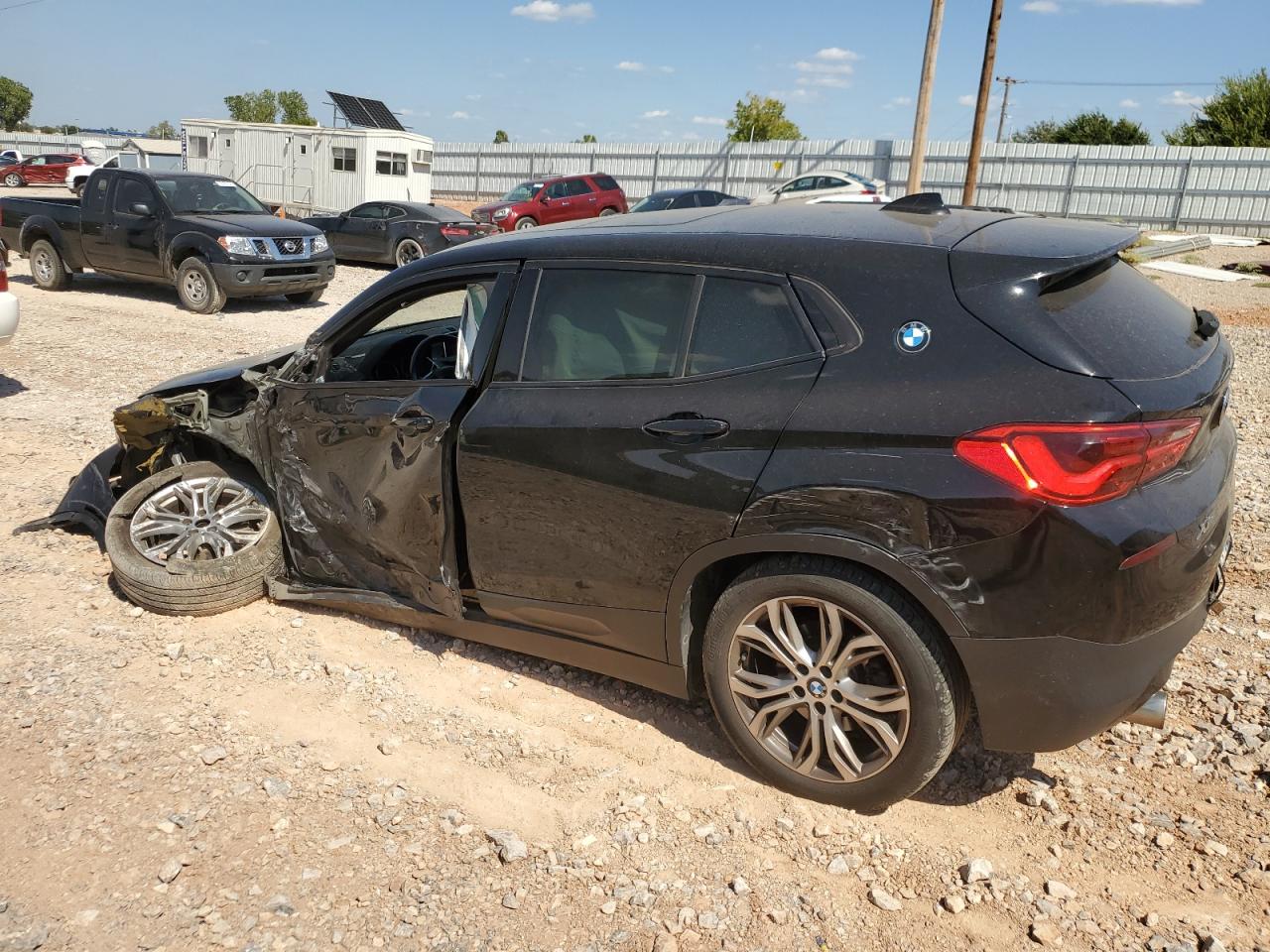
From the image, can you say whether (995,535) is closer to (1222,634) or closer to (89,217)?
(1222,634)

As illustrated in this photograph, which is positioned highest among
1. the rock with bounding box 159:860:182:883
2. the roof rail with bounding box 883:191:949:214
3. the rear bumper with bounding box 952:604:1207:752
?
the roof rail with bounding box 883:191:949:214

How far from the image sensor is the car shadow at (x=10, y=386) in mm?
8344

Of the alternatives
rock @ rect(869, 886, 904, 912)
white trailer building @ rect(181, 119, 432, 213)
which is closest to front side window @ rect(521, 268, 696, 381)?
rock @ rect(869, 886, 904, 912)

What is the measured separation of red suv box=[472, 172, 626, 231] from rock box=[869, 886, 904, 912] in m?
21.2

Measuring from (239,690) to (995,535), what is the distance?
2983mm

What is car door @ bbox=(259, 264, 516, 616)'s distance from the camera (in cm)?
364

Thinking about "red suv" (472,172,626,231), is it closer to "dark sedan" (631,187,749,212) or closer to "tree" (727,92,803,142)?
"dark sedan" (631,187,749,212)

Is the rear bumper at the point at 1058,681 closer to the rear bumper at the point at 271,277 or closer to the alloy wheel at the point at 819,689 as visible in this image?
the alloy wheel at the point at 819,689

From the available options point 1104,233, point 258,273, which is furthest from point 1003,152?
point 1104,233

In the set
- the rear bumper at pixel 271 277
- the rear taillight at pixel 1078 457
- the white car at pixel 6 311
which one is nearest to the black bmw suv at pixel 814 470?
the rear taillight at pixel 1078 457

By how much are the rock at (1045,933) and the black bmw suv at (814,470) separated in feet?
1.57

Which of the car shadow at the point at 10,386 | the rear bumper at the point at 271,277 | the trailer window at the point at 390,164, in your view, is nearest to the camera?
the car shadow at the point at 10,386

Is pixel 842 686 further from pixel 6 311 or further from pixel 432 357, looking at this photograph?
pixel 6 311

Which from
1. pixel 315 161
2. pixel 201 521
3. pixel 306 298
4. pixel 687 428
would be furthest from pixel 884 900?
pixel 315 161
